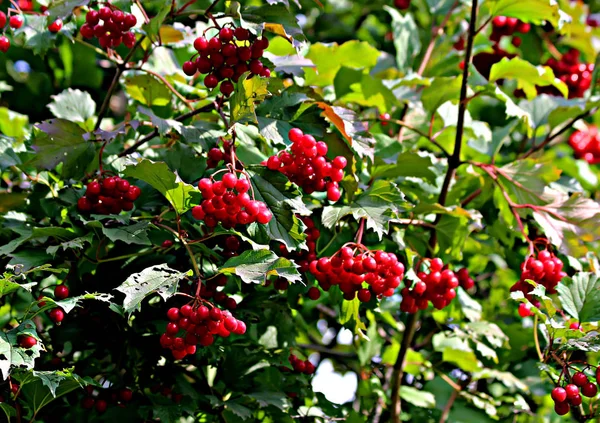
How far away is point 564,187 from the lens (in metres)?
2.53

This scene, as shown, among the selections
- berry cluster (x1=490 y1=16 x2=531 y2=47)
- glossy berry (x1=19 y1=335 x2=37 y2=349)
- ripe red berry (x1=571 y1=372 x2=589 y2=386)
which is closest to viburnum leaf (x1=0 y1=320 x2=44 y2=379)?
glossy berry (x1=19 y1=335 x2=37 y2=349)

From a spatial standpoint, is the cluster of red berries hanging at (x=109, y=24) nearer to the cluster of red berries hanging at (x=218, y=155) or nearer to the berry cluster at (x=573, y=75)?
the cluster of red berries hanging at (x=218, y=155)

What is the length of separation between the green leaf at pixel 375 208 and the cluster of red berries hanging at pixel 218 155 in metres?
0.28

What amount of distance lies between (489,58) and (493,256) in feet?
2.82

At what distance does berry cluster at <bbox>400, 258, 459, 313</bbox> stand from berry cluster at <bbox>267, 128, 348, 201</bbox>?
38cm

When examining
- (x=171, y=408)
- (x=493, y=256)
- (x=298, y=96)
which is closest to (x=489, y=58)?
(x=493, y=256)

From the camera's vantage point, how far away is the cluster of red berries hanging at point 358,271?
1634 millimetres

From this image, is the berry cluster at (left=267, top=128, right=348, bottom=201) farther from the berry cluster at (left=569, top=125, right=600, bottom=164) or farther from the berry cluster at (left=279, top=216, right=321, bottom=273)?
the berry cluster at (left=569, top=125, right=600, bottom=164)

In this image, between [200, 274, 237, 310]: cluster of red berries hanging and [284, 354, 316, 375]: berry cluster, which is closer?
[200, 274, 237, 310]: cluster of red berries hanging

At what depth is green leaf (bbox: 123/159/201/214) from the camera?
1526 millimetres

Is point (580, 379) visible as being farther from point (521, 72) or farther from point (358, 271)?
point (521, 72)

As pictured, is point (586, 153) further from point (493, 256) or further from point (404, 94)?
point (404, 94)

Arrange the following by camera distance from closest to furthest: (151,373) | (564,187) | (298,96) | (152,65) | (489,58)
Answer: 1. (298,96)
2. (151,373)
3. (152,65)
4. (564,187)
5. (489,58)

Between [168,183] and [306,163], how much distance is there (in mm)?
324
